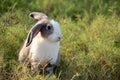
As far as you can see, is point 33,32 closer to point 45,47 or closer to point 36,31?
point 36,31

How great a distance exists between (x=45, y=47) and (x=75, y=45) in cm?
96

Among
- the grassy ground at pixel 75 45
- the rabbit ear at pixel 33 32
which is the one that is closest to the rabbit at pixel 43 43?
the rabbit ear at pixel 33 32

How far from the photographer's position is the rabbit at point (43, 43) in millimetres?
5523

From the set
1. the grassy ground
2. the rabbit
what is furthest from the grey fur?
the grassy ground

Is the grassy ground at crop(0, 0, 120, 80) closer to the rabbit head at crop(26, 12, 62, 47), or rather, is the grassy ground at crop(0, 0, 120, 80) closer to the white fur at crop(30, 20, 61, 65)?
the white fur at crop(30, 20, 61, 65)

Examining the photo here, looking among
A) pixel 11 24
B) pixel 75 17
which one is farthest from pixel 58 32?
pixel 75 17

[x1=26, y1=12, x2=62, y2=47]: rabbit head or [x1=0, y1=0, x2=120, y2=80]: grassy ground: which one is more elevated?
[x1=26, y1=12, x2=62, y2=47]: rabbit head

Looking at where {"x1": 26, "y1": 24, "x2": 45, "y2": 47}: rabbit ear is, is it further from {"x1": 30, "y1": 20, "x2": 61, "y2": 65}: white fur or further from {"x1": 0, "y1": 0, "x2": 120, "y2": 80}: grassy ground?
{"x1": 0, "y1": 0, "x2": 120, "y2": 80}: grassy ground

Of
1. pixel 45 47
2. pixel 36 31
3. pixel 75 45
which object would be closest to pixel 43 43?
pixel 45 47

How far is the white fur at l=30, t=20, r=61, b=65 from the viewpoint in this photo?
5.55 metres

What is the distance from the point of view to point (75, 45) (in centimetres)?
646

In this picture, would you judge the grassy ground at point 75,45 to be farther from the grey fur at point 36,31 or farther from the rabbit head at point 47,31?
the rabbit head at point 47,31

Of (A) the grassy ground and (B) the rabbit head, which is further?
(A) the grassy ground

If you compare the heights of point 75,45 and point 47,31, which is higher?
point 47,31
